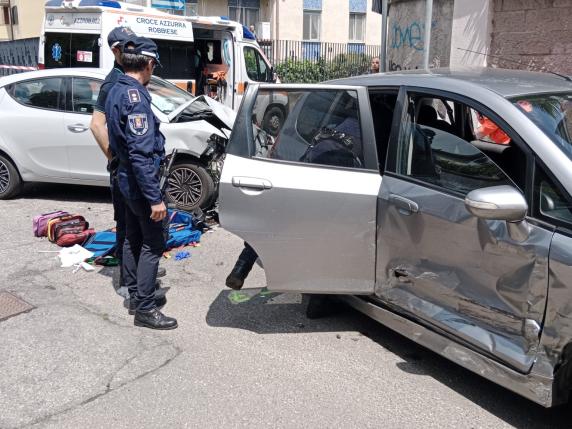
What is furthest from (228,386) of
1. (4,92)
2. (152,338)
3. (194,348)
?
(4,92)

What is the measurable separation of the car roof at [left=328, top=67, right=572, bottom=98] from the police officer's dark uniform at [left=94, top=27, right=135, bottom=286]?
4.69ft

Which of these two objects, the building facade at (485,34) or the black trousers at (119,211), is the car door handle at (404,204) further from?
the building facade at (485,34)

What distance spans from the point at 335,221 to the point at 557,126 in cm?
128

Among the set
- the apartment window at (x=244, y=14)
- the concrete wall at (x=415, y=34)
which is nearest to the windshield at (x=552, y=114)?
the concrete wall at (x=415, y=34)

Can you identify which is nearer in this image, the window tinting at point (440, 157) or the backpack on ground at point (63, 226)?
the window tinting at point (440, 157)

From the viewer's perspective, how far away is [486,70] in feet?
12.8

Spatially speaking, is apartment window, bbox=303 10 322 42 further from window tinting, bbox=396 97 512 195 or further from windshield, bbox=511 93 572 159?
windshield, bbox=511 93 572 159

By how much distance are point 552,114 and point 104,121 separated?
3.02 metres

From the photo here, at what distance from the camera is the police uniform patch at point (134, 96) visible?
3.85 metres

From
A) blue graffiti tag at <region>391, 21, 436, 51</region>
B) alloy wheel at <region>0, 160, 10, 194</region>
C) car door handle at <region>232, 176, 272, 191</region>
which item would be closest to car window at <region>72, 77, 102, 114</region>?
alloy wheel at <region>0, 160, 10, 194</region>

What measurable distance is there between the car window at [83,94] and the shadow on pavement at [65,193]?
121cm

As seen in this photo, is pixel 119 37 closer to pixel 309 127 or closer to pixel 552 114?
pixel 309 127

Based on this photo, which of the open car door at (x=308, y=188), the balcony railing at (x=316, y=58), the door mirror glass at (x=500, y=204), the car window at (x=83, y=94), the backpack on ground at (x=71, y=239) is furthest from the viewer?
the balcony railing at (x=316, y=58)

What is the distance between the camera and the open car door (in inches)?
140
